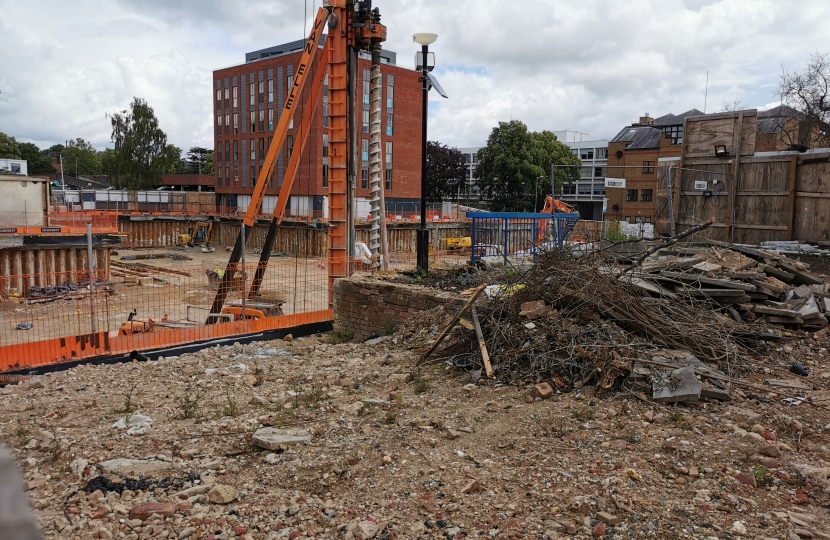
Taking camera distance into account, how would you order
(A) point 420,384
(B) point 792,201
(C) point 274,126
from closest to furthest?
(A) point 420,384 < (B) point 792,201 < (C) point 274,126

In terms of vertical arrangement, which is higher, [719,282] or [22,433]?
[719,282]

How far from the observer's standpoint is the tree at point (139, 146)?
6272 cm

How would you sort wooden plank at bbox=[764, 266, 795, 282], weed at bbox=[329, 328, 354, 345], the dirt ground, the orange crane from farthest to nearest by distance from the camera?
1. the orange crane
2. weed at bbox=[329, 328, 354, 345]
3. wooden plank at bbox=[764, 266, 795, 282]
4. the dirt ground

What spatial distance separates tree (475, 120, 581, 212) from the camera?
5509 centimetres

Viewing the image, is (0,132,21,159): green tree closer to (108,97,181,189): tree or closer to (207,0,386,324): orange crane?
(108,97,181,189): tree

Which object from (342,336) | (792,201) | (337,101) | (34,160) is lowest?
(342,336)

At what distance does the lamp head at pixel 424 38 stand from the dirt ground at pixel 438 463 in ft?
24.1

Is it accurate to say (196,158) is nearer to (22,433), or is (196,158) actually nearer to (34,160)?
(34,160)

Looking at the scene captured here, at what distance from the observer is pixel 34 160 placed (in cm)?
9038

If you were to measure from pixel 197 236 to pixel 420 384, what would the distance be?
46870mm

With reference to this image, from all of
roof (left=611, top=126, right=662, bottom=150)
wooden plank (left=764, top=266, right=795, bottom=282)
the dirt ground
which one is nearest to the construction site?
the dirt ground

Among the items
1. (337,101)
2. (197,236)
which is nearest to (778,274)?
(337,101)

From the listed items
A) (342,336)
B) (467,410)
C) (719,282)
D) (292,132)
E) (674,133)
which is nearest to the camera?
(467,410)

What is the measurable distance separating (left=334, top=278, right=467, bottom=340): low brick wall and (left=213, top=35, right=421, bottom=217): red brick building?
3790 centimetres
